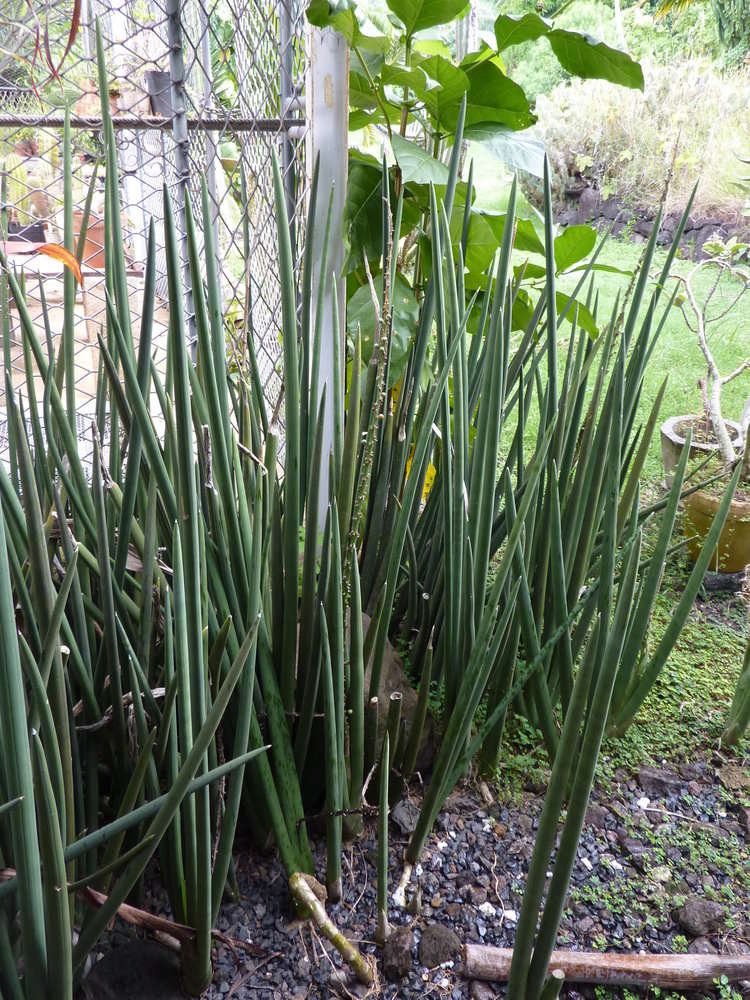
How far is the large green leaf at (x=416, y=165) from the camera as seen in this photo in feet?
3.01

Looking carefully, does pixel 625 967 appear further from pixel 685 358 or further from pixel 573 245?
pixel 685 358

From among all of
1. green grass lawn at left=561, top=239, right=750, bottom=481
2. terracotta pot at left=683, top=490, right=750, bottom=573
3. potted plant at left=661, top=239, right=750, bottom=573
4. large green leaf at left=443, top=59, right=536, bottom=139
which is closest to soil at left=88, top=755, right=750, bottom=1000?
potted plant at left=661, top=239, right=750, bottom=573

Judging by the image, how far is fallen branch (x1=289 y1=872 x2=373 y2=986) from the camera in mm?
553

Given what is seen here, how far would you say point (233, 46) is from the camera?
130cm

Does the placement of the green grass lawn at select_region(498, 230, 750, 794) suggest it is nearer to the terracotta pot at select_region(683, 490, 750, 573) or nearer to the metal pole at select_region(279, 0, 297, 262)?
the terracotta pot at select_region(683, 490, 750, 573)

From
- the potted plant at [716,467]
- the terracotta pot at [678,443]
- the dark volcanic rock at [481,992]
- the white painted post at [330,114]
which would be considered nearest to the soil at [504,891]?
the dark volcanic rock at [481,992]

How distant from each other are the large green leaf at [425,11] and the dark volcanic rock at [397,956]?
3.49 feet

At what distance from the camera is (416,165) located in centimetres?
93

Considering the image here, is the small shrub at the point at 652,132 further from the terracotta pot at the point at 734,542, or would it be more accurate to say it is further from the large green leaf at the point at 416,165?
the large green leaf at the point at 416,165

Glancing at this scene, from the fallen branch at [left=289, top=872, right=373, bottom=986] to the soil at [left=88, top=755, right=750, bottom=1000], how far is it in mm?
15

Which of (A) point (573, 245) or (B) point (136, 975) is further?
(A) point (573, 245)

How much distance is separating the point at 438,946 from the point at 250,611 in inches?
13.1

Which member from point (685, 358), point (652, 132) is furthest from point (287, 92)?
point (652, 132)

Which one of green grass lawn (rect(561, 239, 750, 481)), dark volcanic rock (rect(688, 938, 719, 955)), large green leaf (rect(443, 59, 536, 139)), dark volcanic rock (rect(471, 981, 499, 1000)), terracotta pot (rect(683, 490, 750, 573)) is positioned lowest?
green grass lawn (rect(561, 239, 750, 481))
